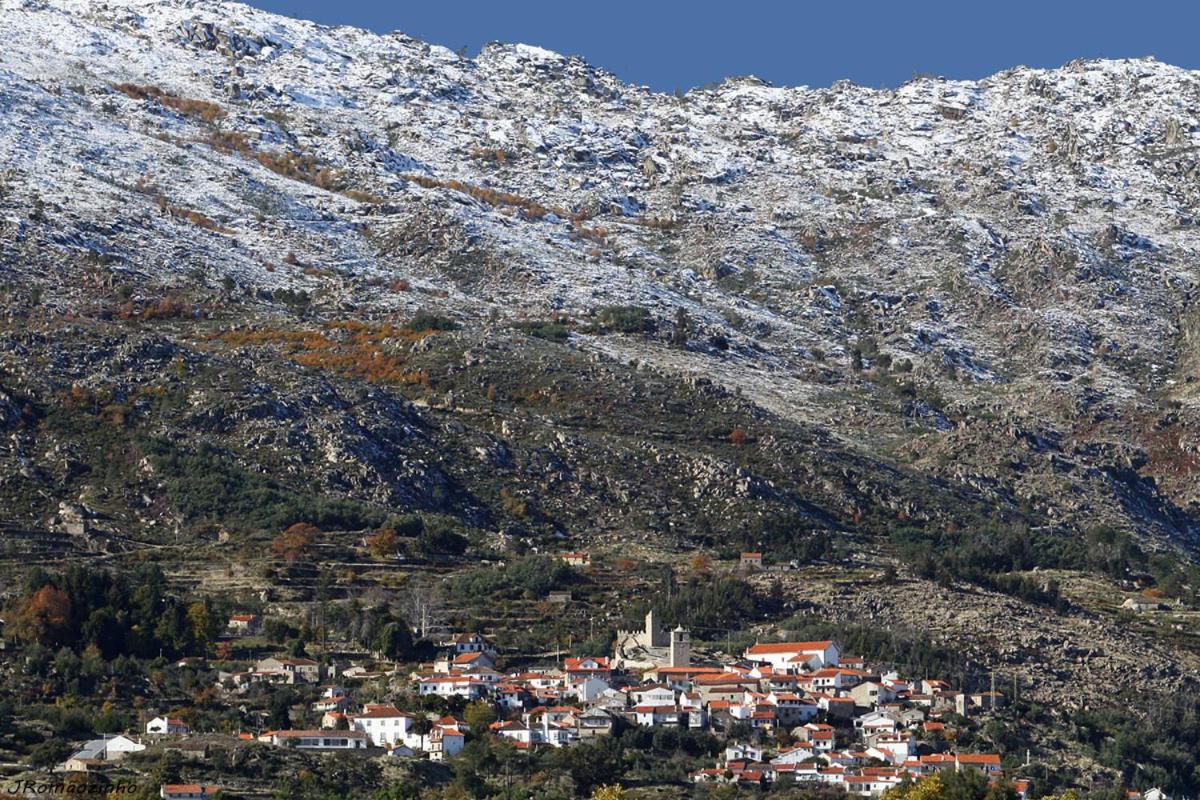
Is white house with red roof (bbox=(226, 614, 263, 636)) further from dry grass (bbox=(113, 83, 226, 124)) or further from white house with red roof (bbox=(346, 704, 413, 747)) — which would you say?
dry grass (bbox=(113, 83, 226, 124))

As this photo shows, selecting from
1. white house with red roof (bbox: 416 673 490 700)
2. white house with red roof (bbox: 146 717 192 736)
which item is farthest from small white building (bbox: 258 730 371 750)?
white house with red roof (bbox: 416 673 490 700)

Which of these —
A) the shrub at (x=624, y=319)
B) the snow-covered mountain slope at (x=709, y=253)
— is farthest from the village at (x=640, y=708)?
the shrub at (x=624, y=319)

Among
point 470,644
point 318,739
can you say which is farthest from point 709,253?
point 318,739

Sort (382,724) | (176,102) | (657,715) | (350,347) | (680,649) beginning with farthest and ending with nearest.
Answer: (176,102), (350,347), (680,649), (657,715), (382,724)

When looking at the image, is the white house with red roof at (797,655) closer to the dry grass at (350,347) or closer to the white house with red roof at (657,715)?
the white house with red roof at (657,715)

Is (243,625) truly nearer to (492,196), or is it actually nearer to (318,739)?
(318,739)
